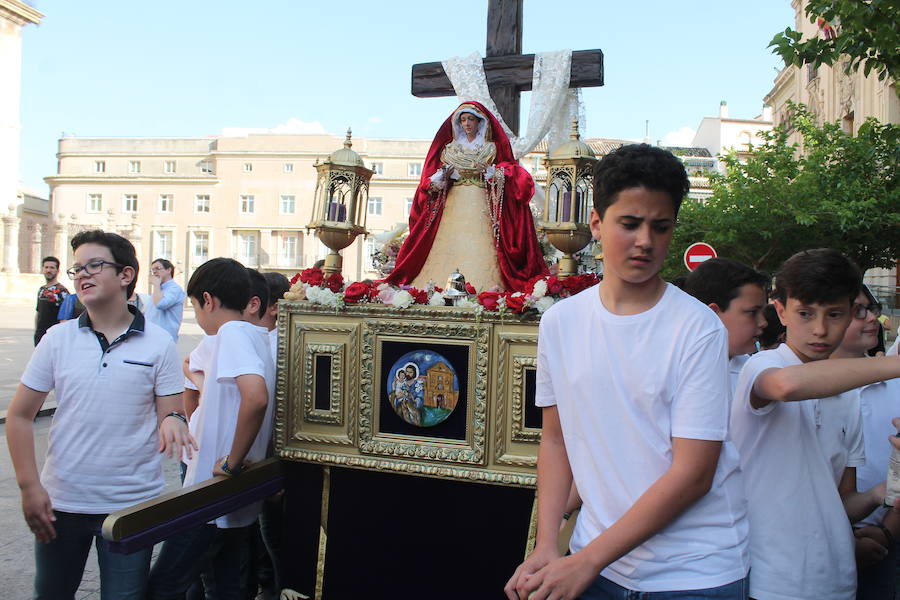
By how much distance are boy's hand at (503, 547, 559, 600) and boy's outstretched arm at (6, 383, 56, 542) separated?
182cm

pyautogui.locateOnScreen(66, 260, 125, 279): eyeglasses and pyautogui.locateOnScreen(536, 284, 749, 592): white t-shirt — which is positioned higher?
pyautogui.locateOnScreen(66, 260, 125, 279): eyeglasses

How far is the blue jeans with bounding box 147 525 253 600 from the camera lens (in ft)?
10.1

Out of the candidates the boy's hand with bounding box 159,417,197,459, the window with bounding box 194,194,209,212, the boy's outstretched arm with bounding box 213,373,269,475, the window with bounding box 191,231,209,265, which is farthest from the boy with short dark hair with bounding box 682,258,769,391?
the window with bounding box 194,194,209,212

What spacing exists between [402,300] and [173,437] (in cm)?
122

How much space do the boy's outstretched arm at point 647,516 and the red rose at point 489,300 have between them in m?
1.80

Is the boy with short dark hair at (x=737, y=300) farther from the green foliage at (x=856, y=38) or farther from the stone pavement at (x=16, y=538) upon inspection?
the green foliage at (x=856, y=38)

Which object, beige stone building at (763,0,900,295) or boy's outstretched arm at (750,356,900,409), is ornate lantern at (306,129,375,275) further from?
beige stone building at (763,0,900,295)

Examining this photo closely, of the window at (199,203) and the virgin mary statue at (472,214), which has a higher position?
the window at (199,203)

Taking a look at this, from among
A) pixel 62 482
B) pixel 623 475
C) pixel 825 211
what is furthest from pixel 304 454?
pixel 825 211

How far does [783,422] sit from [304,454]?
238cm

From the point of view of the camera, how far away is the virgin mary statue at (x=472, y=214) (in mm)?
4387

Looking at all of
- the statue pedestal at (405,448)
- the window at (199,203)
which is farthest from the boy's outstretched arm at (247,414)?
the window at (199,203)

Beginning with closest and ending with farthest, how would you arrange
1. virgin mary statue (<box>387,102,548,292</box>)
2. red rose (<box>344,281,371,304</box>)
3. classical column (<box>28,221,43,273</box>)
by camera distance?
red rose (<box>344,281,371,304</box>) < virgin mary statue (<box>387,102,548,292</box>) < classical column (<box>28,221,43,273</box>)

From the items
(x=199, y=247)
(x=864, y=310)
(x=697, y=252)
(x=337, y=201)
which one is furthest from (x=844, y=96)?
(x=199, y=247)
